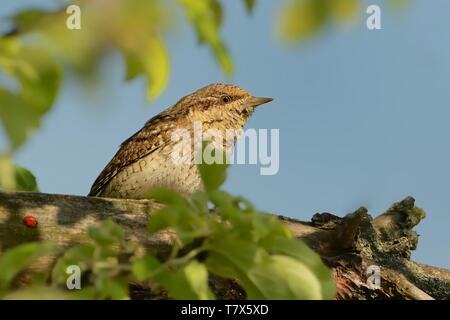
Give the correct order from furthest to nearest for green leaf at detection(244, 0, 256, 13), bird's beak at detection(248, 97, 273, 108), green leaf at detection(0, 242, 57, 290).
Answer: bird's beak at detection(248, 97, 273, 108), green leaf at detection(244, 0, 256, 13), green leaf at detection(0, 242, 57, 290)

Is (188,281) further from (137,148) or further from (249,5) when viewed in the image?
(137,148)

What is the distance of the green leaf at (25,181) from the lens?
4.37 m

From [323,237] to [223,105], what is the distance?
3825 mm

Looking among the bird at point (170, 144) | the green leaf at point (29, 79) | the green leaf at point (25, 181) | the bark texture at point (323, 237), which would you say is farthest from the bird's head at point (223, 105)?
the green leaf at point (29, 79)

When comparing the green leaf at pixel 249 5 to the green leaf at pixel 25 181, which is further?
the green leaf at pixel 25 181

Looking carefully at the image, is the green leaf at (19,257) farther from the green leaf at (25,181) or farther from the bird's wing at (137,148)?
the bird's wing at (137,148)

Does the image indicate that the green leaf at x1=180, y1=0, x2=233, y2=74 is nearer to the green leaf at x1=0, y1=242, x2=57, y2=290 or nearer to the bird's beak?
the green leaf at x1=0, y1=242, x2=57, y2=290

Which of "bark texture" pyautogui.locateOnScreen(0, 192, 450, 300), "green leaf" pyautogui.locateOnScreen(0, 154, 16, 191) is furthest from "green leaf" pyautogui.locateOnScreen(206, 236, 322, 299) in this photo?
"bark texture" pyautogui.locateOnScreen(0, 192, 450, 300)

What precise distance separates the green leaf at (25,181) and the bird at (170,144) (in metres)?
2.08

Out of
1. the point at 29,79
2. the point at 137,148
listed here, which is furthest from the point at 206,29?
the point at 137,148

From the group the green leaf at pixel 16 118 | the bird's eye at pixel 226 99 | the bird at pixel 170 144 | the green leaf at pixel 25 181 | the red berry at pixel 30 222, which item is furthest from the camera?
the bird's eye at pixel 226 99

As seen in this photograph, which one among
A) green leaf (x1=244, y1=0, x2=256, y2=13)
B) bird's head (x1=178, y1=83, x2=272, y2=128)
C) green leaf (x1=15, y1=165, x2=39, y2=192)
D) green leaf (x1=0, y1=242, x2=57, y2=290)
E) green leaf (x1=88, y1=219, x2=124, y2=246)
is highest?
bird's head (x1=178, y1=83, x2=272, y2=128)

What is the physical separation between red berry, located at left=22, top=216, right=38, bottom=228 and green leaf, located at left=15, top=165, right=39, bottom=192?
1.24 feet

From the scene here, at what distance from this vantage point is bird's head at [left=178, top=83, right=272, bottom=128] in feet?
25.9
